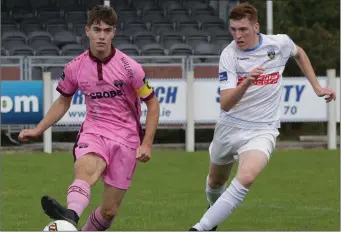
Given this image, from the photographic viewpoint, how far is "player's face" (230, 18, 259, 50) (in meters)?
9.12

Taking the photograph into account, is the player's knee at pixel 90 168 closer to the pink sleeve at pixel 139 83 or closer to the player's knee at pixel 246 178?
the pink sleeve at pixel 139 83

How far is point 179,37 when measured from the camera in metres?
28.2


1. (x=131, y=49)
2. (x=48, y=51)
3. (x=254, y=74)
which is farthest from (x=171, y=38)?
(x=254, y=74)

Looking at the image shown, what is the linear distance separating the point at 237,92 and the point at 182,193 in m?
5.56

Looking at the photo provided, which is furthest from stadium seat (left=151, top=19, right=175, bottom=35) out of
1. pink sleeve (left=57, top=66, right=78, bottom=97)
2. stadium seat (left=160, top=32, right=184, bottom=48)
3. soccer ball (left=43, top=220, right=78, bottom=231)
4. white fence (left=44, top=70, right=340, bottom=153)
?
soccer ball (left=43, top=220, right=78, bottom=231)

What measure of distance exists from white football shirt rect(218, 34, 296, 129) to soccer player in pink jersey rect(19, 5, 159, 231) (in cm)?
85

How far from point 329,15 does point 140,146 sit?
21805 mm

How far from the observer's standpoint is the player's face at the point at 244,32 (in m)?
9.12

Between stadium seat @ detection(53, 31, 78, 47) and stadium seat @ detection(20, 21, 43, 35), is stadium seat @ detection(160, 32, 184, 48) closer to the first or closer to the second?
stadium seat @ detection(53, 31, 78, 47)

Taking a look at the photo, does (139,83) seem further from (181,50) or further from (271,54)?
(181,50)

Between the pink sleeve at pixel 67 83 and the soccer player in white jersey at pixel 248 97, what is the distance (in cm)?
126

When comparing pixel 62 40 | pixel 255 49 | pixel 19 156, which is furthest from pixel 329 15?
pixel 255 49

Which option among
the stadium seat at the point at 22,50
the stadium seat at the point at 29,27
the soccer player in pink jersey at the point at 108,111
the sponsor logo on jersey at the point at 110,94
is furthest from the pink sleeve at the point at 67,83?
the stadium seat at the point at 29,27

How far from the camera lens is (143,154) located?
8438 mm
